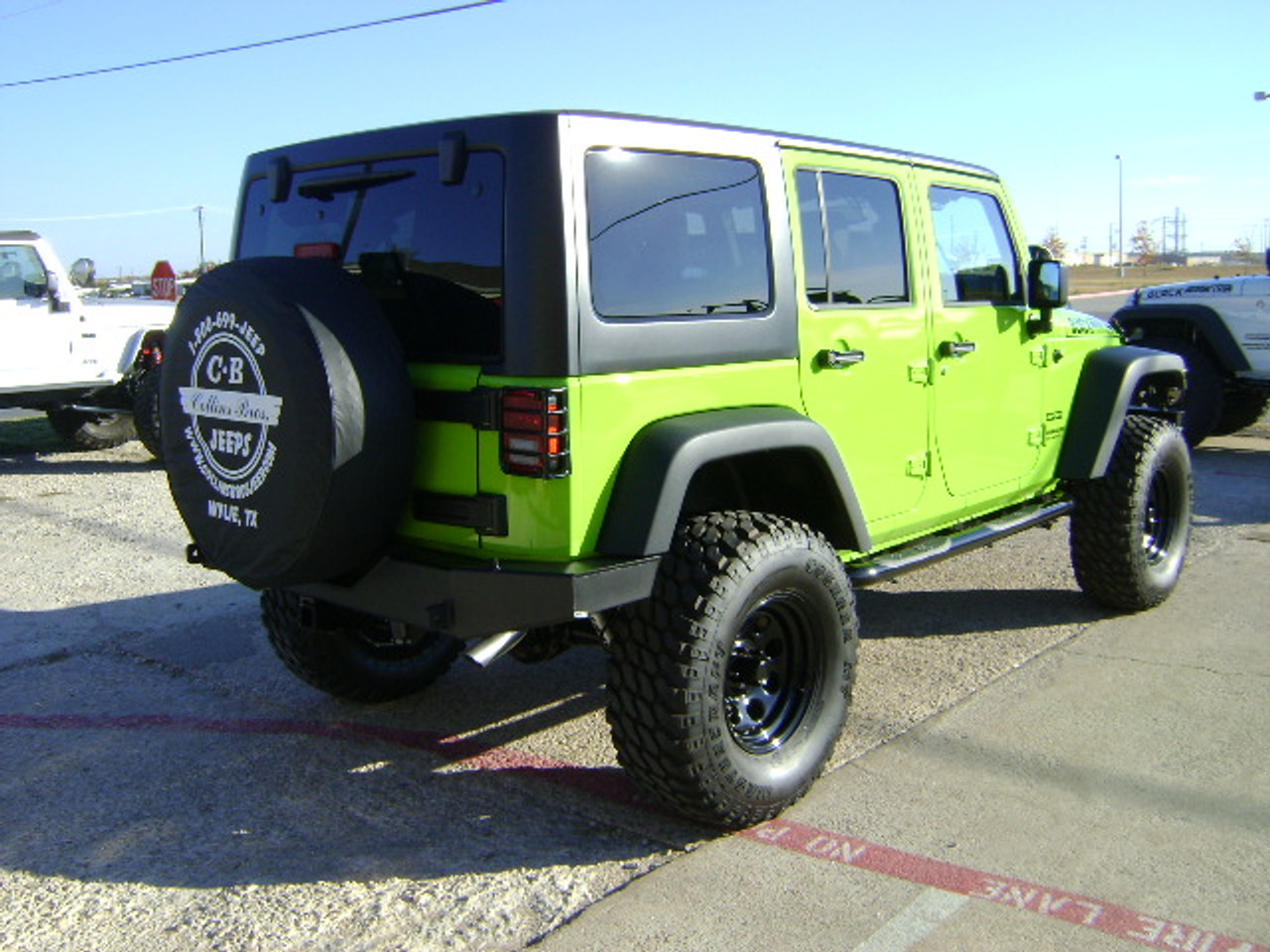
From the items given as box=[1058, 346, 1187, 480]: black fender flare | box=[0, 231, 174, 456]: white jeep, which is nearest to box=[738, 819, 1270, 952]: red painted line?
box=[1058, 346, 1187, 480]: black fender flare

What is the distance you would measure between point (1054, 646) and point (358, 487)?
130 inches

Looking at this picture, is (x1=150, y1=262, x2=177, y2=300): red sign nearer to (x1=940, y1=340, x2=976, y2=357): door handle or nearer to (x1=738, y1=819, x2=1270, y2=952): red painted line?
(x1=940, y1=340, x2=976, y2=357): door handle

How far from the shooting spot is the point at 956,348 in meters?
4.55

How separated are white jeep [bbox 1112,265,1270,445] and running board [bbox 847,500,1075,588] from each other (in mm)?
5657

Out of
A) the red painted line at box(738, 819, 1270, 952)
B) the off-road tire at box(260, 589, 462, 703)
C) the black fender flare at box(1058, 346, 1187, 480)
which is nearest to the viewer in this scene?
the red painted line at box(738, 819, 1270, 952)

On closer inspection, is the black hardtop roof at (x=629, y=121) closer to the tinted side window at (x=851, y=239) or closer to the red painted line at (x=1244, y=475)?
the tinted side window at (x=851, y=239)

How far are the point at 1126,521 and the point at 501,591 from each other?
3.37 metres

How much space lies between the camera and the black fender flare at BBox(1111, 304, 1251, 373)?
1040 centimetres

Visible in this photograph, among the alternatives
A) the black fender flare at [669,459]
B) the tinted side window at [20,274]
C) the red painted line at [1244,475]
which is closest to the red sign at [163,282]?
the tinted side window at [20,274]

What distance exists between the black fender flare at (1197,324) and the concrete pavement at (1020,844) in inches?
256

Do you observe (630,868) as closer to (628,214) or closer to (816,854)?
(816,854)

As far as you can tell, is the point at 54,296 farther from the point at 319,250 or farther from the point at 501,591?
the point at 501,591

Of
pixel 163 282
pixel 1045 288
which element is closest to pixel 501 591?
pixel 1045 288

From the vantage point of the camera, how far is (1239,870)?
3156mm
